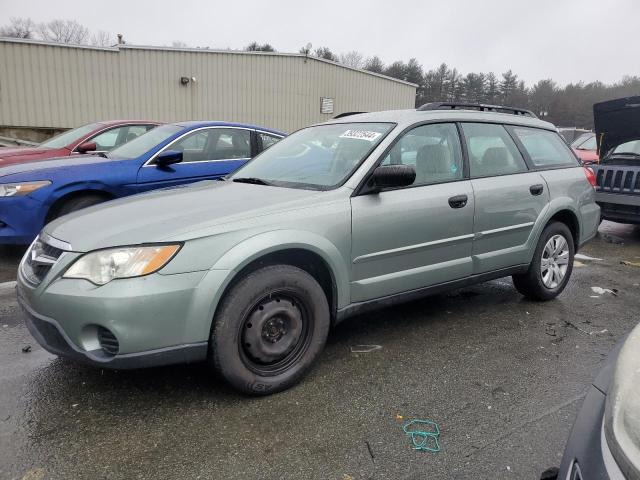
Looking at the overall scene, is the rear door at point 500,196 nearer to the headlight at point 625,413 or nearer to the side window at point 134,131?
the headlight at point 625,413

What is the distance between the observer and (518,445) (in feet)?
8.04

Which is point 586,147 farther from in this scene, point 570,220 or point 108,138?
point 108,138

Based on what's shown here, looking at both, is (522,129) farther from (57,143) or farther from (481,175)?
(57,143)

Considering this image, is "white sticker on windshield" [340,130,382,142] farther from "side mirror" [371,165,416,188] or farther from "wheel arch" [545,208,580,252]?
"wheel arch" [545,208,580,252]

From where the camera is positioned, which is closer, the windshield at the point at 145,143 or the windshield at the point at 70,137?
the windshield at the point at 145,143

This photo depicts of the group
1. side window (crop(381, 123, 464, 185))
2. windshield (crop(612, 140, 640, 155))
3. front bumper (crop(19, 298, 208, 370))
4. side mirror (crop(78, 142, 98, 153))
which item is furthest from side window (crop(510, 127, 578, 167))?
side mirror (crop(78, 142, 98, 153))

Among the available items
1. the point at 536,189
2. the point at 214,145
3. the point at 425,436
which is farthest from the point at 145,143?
the point at 425,436

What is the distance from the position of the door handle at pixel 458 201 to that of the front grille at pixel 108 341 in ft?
7.82

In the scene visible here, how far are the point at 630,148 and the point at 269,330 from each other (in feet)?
26.1

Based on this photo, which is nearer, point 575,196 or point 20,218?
point 575,196

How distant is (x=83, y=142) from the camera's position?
23.1 ft

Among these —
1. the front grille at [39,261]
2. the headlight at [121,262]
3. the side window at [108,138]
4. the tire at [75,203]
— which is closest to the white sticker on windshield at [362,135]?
the headlight at [121,262]

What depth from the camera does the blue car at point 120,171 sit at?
498 cm

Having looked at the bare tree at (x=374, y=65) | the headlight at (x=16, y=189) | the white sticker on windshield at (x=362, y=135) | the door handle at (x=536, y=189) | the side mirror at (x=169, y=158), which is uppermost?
the bare tree at (x=374, y=65)
